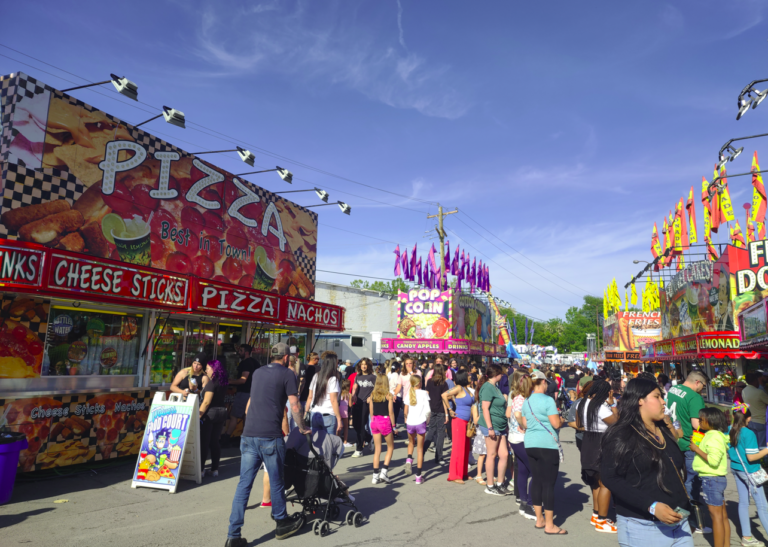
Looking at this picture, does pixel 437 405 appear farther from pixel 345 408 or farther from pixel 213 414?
pixel 213 414

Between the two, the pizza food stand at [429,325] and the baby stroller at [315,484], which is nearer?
the baby stroller at [315,484]

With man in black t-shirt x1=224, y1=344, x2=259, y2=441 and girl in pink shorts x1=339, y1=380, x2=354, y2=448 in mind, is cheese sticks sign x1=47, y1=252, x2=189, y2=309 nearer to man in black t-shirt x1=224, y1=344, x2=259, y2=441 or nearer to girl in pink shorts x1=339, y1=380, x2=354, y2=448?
man in black t-shirt x1=224, y1=344, x2=259, y2=441

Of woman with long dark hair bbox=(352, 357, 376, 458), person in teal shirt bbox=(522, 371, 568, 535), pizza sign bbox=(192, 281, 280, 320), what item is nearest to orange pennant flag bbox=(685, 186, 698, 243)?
woman with long dark hair bbox=(352, 357, 376, 458)

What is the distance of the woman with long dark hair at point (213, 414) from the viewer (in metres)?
8.02

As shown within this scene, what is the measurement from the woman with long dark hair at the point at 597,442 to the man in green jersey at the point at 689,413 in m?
1.14

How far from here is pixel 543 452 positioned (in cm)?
566

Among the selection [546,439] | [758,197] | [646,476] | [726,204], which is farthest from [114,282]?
[726,204]

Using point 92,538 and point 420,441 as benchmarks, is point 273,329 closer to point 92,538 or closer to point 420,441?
point 420,441

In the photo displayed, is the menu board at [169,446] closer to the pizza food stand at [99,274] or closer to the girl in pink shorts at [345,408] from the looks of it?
the pizza food stand at [99,274]

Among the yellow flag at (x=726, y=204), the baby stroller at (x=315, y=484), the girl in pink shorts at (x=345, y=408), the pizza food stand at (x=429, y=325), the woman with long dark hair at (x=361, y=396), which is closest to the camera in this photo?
the baby stroller at (x=315, y=484)

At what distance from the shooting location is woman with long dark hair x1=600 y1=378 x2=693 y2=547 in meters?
2.93

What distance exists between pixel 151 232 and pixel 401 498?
275 inches

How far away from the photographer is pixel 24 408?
7.38m


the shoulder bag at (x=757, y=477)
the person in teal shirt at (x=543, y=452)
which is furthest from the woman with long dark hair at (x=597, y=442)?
the shoulder bag at (x=757, y=477)
